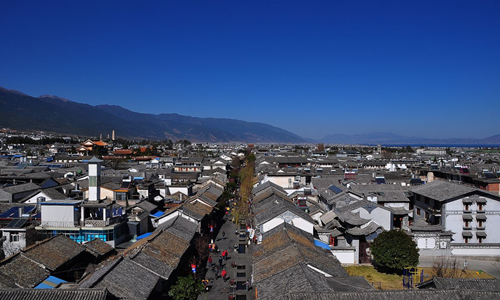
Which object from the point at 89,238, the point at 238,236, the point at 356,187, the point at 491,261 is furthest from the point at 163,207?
the point at 491,261

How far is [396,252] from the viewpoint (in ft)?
58.0

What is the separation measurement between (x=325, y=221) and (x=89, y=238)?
45.4 feet

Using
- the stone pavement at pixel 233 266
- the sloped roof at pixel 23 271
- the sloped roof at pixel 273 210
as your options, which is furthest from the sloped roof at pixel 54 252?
the sloped roof at pixel 273 210

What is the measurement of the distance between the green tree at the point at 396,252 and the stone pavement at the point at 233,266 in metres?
6.34

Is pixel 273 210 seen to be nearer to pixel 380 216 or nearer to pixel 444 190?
pixel 380 216

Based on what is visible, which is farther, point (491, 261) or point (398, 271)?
point (491, 261)

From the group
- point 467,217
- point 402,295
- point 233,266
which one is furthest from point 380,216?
point 402,295

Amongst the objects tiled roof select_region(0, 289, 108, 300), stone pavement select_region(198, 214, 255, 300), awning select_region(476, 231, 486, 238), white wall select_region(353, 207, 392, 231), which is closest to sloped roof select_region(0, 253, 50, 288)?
tiled roof select_region(0, 289, 108, 300)

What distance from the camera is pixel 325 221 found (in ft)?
79.2

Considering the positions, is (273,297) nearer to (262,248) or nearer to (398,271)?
(262,248)

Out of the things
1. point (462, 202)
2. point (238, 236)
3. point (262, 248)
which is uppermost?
point (462, 202)

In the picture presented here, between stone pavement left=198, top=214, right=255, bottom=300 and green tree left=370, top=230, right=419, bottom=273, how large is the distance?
634cm

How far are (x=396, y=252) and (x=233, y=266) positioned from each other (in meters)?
7.91

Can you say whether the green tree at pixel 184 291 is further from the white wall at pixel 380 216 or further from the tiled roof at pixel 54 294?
the white wall at pixel 380 216
